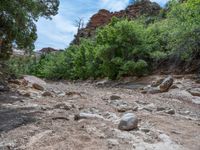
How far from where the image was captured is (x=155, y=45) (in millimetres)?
26219

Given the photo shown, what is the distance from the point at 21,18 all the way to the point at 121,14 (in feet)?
186

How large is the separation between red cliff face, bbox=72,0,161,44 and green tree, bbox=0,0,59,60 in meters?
39.7

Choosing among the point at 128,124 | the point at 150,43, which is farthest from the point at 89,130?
the point at 150,43

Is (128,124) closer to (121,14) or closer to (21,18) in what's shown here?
(21,18)

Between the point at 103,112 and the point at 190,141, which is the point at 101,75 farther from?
the point at 190,141

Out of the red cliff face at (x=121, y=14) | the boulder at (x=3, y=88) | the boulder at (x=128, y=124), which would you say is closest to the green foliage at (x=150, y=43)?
the boulder at (x=3, y=88)

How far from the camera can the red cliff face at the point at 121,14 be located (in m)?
58.0

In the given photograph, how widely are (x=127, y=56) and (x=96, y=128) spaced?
20806 millimetres

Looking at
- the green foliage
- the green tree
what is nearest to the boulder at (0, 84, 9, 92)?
the green tree

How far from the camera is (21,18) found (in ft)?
42.7

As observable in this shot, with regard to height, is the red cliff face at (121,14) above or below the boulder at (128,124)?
above

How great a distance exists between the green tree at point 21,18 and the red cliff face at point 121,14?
39.7 meters

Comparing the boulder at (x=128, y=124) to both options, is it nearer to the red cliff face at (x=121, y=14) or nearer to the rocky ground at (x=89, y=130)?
the rocky ground at (x=89, y=130)

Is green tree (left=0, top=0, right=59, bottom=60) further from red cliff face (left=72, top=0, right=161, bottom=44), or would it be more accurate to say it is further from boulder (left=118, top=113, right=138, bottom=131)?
red cliff face (left=72, top=0, right=161, bottom=44)
